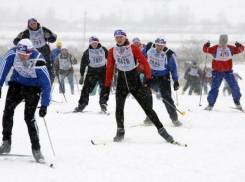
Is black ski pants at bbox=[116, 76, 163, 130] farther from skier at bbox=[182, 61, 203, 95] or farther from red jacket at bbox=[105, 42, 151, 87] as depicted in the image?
skier at bbox=[182, 61, 203, 95]

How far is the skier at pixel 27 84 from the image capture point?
16.4 feet

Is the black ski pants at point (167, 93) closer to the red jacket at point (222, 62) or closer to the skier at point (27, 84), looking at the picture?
the red jacket at point (222, 62)

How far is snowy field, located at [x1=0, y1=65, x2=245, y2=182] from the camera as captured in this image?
15.2 ft

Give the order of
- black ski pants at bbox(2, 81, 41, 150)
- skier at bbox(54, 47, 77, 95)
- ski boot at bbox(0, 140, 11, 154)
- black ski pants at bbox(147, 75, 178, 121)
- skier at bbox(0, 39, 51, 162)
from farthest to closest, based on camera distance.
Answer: skier at bbox(54, 47, 77, 95) < black ski pants at bbox(147, 75, 178, 121) < ski boot at bbox(0, 140, 11, 154) < black ski pants at bbox(2, 81, 41, 150) < skier at bbox(0, 39, 51, 162)

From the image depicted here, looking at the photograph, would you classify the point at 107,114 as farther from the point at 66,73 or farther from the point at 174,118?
the point at 66,73

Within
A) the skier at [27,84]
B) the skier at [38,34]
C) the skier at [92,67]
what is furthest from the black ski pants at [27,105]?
the skier at [92,67]

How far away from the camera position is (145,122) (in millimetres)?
8469

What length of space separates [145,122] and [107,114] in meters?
1.56

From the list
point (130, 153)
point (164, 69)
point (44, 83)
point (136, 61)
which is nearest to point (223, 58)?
point (164, 69)

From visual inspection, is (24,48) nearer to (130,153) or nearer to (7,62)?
(7,62)

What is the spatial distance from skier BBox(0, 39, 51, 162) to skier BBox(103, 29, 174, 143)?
1576mm

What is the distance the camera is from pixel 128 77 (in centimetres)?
652

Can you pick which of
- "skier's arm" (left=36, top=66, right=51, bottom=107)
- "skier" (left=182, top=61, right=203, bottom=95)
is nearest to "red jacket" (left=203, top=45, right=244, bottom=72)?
"skier's arm" (left=36, top=66, right=51, bottom=107)

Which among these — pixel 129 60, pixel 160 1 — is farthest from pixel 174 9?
pixel 129 60
